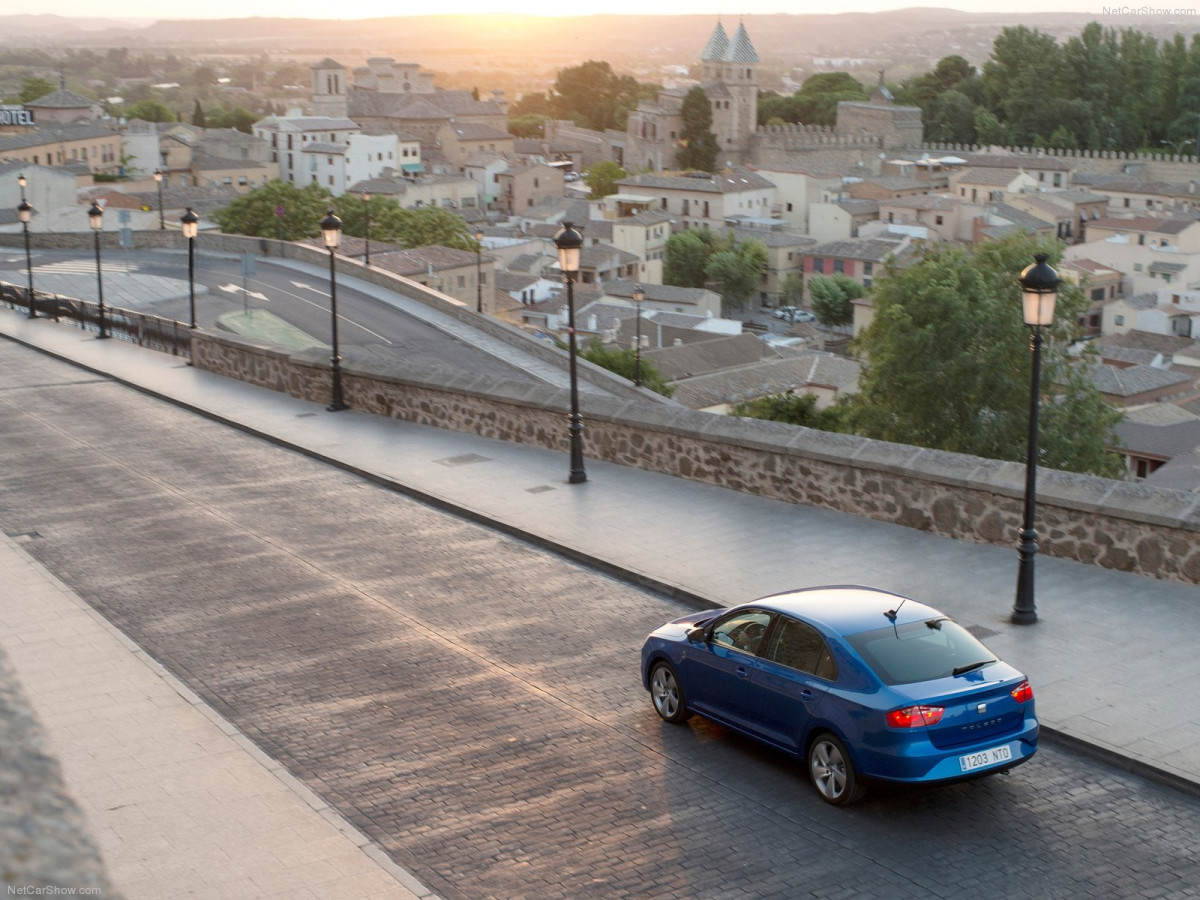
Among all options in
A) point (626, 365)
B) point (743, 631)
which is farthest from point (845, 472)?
point (626, 365)

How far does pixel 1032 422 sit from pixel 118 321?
28.0 metres

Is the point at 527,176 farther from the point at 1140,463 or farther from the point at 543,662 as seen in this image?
the point at 543,662

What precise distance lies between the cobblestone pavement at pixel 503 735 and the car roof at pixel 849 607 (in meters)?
1.13

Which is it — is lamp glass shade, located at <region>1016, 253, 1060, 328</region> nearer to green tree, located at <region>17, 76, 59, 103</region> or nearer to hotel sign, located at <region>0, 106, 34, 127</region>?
hotel sign, located at <region>0, 106, 34, 127</region>

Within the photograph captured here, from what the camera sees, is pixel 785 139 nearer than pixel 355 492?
No

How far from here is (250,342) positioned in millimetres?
28328

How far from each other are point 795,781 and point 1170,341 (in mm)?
82320

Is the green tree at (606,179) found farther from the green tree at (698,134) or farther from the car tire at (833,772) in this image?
the car tire at (833,772)

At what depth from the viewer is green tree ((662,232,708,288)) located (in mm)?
115000

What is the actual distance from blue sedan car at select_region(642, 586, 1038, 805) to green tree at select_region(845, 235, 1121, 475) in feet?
102

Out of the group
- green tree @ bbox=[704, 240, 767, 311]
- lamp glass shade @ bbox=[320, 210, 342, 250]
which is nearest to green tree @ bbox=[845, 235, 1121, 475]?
lamp glass shade @ bbox=[320, 210, 342, 250]

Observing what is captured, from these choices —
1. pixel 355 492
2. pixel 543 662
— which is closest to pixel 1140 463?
pixel 355 492

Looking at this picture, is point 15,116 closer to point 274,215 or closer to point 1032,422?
point 274,215

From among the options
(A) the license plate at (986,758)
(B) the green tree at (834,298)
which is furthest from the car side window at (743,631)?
(B) the green tree at (834,298)
